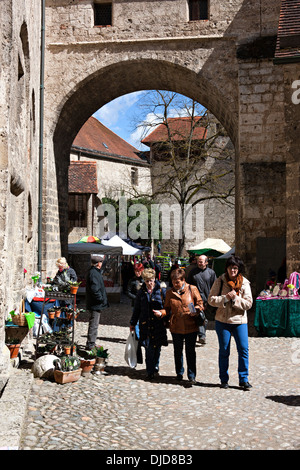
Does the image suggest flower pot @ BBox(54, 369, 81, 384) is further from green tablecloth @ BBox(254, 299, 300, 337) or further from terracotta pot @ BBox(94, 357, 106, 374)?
green tablecloth @ BBox(254, 299, 300, 337)

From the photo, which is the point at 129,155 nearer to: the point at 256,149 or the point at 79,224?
the point at 79,224

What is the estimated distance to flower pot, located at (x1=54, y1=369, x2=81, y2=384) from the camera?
223 inches

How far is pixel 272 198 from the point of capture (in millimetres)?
11773

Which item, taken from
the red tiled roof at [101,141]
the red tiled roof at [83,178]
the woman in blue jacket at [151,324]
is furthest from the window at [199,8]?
the red tiled roof at [101,141]

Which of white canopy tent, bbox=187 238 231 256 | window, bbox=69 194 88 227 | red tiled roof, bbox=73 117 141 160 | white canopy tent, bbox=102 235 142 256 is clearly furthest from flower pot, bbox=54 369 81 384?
red tiled roof, bbox=73 117 141 160

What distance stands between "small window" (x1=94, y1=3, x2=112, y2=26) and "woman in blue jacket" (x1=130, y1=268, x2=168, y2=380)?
875 centimetres

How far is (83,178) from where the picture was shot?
2934 cm

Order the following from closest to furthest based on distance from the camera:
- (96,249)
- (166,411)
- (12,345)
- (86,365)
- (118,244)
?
(166,411), (12,345), (86,365), (96,249), (118,244)

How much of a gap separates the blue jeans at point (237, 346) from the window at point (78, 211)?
24.7 m

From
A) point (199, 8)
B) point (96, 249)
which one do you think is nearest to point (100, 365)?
point (199, 8)

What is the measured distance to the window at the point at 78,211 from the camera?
98.5 ft

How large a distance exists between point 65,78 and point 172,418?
391 inches

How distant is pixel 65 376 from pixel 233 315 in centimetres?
191

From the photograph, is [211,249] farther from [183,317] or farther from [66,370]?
[66,370]
